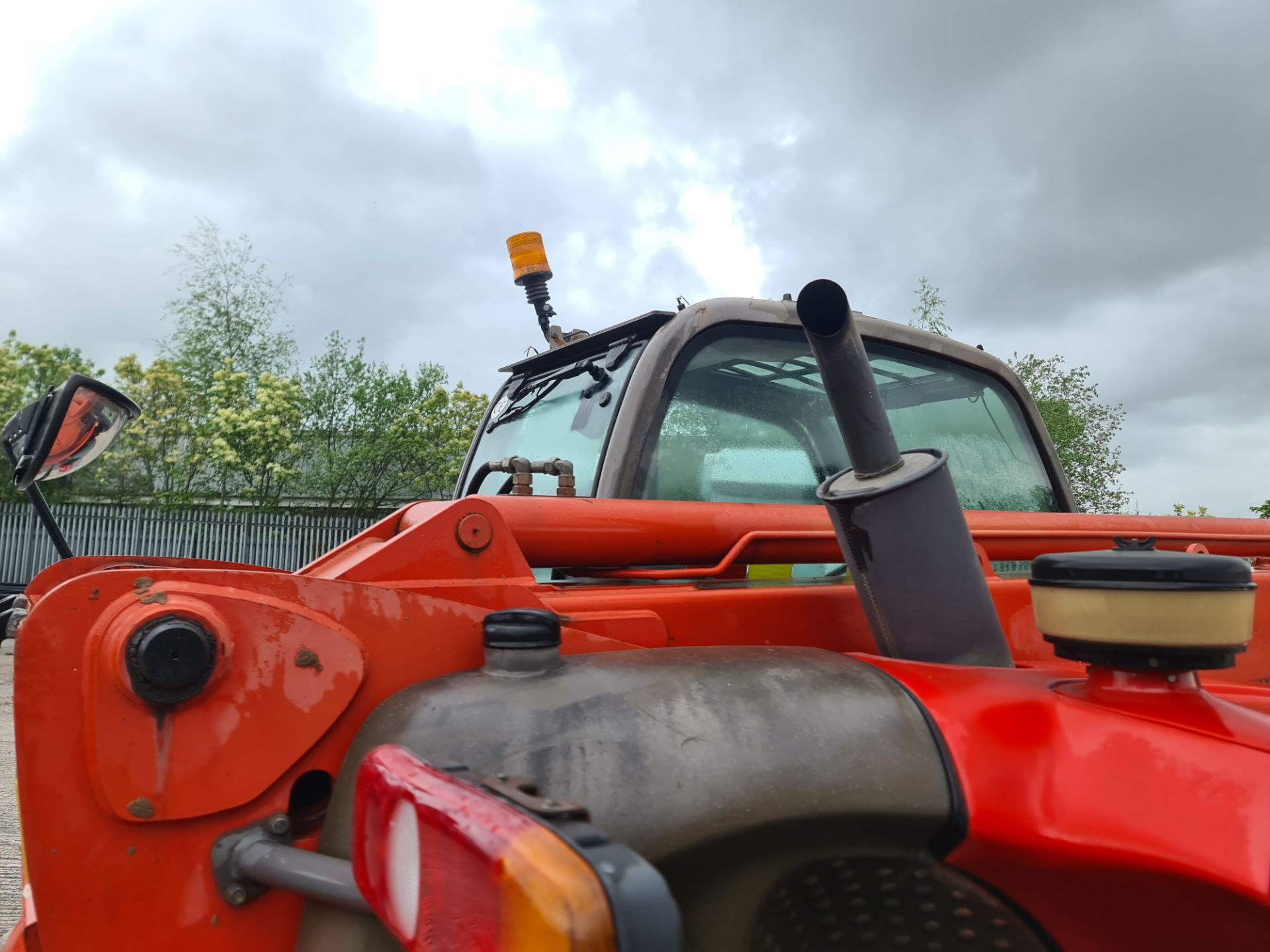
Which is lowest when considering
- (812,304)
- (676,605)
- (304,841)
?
(304,841)

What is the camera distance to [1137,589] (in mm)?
1073

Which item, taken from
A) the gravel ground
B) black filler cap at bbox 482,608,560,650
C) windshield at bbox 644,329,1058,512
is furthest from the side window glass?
the gravel ground

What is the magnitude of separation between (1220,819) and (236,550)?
16.7m

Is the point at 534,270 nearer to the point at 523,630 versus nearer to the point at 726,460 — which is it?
the point at 726,460

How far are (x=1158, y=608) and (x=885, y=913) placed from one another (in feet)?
1.65

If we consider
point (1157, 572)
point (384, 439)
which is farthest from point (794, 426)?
point (384, 439)

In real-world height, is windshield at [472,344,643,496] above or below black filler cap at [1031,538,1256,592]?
above

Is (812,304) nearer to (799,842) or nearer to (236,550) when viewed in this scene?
(799,842)

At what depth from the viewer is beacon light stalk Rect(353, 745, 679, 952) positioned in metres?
0.59

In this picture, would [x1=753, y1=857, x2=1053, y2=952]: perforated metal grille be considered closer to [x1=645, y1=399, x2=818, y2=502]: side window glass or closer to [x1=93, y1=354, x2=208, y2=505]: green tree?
[x1=645, y1=399, x2=818, y2=502]: side window glass

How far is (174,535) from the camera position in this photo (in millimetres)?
15758

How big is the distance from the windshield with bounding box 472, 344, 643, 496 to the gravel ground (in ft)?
4.91

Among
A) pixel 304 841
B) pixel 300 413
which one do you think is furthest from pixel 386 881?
pixel 300 413

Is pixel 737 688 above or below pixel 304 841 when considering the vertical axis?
above
